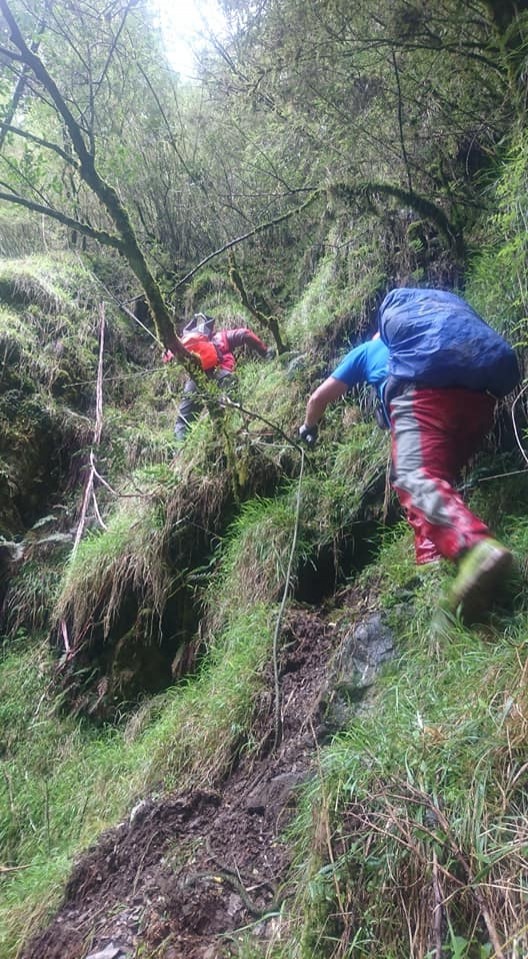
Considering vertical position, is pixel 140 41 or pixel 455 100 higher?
pixel 140 41

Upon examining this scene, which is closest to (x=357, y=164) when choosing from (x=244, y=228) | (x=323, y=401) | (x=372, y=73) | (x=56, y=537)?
(x=372, y=73)

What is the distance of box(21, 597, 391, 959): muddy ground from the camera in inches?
84.7

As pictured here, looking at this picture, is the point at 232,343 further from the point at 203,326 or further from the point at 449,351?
the point at 449,351

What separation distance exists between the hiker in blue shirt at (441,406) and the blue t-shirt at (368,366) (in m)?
0.17

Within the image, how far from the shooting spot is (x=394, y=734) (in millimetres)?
2191

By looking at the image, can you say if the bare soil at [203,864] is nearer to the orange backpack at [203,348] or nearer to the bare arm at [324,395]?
the bare arm at [324,395]

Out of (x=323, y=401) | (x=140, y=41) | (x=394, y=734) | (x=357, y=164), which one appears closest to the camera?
(x=394, y=734)

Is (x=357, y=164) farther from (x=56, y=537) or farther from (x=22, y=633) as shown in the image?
(x=22, y=633)

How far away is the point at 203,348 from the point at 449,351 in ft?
11.4

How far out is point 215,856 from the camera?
244 cm

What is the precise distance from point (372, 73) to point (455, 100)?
0.56m

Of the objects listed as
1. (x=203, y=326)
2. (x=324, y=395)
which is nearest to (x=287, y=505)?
(x=324, y=395)

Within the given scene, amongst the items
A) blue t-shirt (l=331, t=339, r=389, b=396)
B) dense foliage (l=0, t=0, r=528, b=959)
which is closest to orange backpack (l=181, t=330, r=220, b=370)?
dense foliage (l=0, t=0, r=528, b=959)

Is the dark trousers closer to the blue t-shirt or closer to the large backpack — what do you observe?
the blue t-shirt
